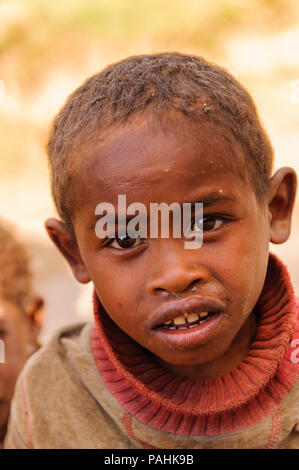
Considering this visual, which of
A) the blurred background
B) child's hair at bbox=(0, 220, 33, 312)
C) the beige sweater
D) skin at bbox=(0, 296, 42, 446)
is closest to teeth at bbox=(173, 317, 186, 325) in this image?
the beige sweater

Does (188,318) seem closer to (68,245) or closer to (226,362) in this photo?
(226,362)

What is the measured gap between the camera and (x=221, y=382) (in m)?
1.71

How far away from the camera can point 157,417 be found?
1744 mm

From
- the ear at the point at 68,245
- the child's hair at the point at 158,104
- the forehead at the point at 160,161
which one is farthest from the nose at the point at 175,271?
the ear at the point at 68,245

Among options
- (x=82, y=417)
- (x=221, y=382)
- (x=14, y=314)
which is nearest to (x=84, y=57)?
(x=14, y=314)

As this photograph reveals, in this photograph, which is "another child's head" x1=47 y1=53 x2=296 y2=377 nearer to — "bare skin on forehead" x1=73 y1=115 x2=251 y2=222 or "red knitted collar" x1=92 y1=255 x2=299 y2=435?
"bare skin on forehead" x1=73 y1=115 x2=251 y2=222

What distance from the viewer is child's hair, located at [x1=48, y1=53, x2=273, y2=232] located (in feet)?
5.03

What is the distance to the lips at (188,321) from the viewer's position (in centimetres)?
147

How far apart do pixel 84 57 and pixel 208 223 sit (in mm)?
3140

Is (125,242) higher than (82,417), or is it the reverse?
(125,242)

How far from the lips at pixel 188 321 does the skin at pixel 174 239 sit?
14mm

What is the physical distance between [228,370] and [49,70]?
3.23 m

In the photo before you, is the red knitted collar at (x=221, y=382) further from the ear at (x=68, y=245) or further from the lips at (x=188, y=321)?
the lips at (x=188, y=321)

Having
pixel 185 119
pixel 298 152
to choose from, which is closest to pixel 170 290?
pixel 185 119
